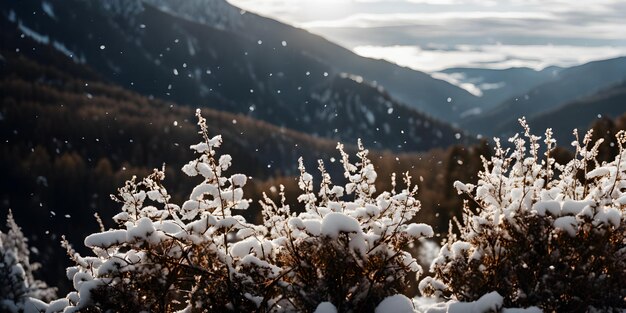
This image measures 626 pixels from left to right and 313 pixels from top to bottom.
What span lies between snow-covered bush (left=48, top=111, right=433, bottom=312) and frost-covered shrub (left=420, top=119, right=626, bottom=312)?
0.43m

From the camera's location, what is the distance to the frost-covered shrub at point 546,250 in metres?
3.71

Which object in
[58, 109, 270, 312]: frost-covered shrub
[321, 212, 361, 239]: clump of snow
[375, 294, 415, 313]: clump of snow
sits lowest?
[375, 294, 415, 313]: clump of snow

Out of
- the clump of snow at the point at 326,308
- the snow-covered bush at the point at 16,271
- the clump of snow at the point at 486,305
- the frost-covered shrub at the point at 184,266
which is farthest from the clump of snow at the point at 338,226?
the snow-covered bush at the point at 16,271

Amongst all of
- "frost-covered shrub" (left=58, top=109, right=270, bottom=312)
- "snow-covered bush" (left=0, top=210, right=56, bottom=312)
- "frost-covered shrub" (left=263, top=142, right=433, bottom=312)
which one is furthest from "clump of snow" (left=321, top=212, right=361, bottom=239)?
"snow-covered bush" (left=0, top=210, right=56, bottom=312)

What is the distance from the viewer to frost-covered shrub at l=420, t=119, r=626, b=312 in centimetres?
371

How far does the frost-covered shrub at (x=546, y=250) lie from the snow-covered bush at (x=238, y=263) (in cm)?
43

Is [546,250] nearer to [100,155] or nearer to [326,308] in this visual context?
[326,308]


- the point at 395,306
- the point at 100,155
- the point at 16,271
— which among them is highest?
the point at 100,155

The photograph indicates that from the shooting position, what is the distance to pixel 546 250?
12.6 feet

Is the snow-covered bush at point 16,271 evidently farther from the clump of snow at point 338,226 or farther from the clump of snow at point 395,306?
the clump of snow at point 395,306

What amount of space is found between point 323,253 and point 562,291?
60.8 inches

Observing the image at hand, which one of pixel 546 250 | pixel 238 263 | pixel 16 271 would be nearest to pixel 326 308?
pixel 238 263

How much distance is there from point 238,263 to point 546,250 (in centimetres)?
205

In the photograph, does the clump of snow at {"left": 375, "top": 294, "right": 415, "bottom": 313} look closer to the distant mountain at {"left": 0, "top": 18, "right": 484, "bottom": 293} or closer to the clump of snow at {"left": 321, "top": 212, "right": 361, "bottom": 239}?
the clump of snow at {"left": 321, "top": 212, "right": 361, "bottom": 239}
